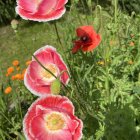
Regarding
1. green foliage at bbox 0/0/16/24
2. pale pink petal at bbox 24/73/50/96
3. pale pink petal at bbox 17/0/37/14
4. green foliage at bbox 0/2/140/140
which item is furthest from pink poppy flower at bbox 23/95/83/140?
green foliage at bbox 0/0/16/24

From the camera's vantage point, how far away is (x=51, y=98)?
158 centimetres

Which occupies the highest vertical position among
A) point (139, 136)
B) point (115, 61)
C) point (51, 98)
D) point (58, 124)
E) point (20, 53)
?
point (51, 98)

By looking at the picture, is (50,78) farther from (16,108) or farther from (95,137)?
(16,108)

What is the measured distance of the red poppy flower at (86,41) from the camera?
2178mm

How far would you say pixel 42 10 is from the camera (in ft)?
5.74

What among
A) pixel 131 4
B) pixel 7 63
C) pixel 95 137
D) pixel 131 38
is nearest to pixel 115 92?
pixel 95 137

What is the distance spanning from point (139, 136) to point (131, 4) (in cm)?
268

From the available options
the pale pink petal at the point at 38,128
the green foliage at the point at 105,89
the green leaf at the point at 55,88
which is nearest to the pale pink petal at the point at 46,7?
the green foliage at the point at 105,89

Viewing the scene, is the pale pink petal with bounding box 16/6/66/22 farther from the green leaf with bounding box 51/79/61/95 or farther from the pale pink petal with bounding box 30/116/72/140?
the pale pink petal with bounding box 30/116/72/140

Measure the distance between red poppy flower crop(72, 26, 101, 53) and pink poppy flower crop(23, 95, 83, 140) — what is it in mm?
600

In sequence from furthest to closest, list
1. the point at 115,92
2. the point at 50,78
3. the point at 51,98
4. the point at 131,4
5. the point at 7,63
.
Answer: the point at 7,63 → the point at 131,4 → the point at 115,92 → the point at 50,78 → the point at 51,98

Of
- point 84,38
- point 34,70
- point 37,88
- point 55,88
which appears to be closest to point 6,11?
point 84,38

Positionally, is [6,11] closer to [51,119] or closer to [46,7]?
[46,7]

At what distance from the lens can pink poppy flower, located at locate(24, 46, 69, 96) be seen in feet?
5.94
